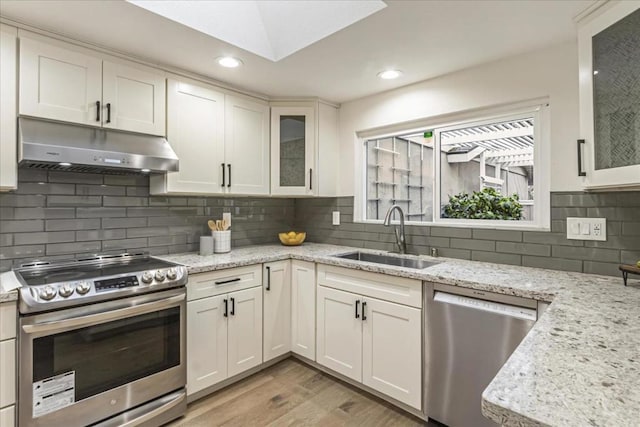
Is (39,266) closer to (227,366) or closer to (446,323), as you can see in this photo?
(227,366)

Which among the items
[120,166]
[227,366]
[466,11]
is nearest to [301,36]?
[466,11]

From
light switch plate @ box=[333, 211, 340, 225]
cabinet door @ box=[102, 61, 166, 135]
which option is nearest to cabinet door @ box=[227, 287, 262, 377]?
light switch plate @ box=[333, 211, 340, 225]

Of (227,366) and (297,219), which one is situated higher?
(297,219)

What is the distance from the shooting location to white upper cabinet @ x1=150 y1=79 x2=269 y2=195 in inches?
93.4

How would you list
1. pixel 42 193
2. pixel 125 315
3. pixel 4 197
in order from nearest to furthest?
pixel 125 315 < pixel 4 197 < pixel 42 193

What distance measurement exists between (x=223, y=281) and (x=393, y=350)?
1204 mm

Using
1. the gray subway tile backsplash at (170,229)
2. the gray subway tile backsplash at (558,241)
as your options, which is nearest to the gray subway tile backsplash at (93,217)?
the gray subway tile backsplash at (170,229)

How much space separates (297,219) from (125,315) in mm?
2029

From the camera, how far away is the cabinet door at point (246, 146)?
270 cm

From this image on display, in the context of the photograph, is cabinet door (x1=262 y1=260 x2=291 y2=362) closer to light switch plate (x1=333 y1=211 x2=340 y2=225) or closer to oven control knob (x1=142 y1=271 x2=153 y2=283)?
light switch plate (x1=333 y1=211 x2=340 y2=225)

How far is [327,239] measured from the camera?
3.30m

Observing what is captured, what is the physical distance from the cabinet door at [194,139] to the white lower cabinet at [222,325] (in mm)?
700

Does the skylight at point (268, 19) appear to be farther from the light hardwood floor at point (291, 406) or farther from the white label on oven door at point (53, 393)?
the light hardwood floor at point (291, 406)

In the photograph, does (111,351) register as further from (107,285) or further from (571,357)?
(571,357)
